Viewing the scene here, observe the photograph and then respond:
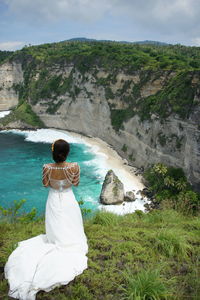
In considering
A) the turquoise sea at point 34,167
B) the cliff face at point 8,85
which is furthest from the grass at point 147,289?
the cliff face at point 8,85

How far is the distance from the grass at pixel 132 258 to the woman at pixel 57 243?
10.9 inches

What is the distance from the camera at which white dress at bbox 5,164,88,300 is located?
526 cm

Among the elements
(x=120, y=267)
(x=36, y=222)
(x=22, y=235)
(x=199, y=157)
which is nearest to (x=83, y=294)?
(x=120, y=267)

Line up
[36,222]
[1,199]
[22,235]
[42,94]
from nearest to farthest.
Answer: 1. [22,235]
2. [36,222]
3. [1,199]
4. [42,94]

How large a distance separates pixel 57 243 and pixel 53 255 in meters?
0.35

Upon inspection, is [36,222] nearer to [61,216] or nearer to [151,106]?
[61,216]

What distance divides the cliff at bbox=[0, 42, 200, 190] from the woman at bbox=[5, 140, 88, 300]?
92.6ft

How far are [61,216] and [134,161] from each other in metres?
41.0

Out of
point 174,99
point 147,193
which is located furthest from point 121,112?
point 147,193

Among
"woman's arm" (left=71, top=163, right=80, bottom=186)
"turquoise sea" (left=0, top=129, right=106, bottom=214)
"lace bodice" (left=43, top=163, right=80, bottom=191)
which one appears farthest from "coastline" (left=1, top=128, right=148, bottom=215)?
"lace bodice" (left=43, top=163, right=80, bottom=191)

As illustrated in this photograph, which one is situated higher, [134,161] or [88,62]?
[88,62]

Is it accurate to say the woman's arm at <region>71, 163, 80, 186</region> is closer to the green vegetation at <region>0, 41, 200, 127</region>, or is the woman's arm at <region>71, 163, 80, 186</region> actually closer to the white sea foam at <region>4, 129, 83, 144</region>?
the green vegetation at <region>0, 41, 200, 127</region>

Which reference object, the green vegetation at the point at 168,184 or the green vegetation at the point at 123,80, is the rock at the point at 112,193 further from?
the green vegetation at the point at 123,80

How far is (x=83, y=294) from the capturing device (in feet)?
17.1
